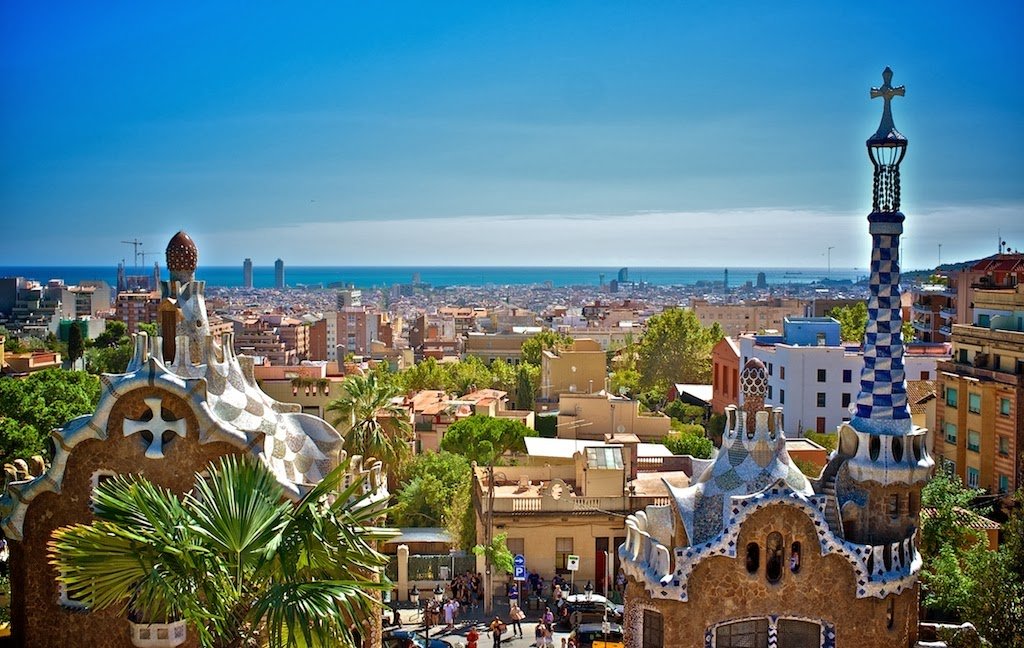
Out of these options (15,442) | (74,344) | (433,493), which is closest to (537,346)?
(74,344)

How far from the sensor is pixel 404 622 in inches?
1137

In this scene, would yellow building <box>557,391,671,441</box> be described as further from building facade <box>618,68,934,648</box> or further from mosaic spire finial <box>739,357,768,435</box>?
mosaic spire finial <box>739,357,768,435</box>

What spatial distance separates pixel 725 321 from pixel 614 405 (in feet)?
474

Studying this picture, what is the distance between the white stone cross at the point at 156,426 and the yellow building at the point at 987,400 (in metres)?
28.4

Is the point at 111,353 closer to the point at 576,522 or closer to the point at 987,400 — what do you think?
the point at 576,522

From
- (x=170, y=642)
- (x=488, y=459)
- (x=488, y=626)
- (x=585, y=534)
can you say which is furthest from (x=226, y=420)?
(x=488, y=459)

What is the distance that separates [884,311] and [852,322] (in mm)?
64674

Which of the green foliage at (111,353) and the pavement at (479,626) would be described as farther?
the green foliage at (111,353)

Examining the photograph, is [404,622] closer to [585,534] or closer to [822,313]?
[585,534]

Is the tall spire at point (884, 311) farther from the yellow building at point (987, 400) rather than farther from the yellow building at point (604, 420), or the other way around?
the yellow building at point (604, 420)

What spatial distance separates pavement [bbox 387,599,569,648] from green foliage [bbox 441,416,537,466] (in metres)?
14.5

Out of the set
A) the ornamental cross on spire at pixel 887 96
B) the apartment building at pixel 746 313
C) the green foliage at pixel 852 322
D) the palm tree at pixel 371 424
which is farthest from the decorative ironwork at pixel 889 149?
the apartment building at pixel 746 313

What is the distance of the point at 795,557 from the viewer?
20141 mm

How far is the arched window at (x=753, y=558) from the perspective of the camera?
1998 cm
